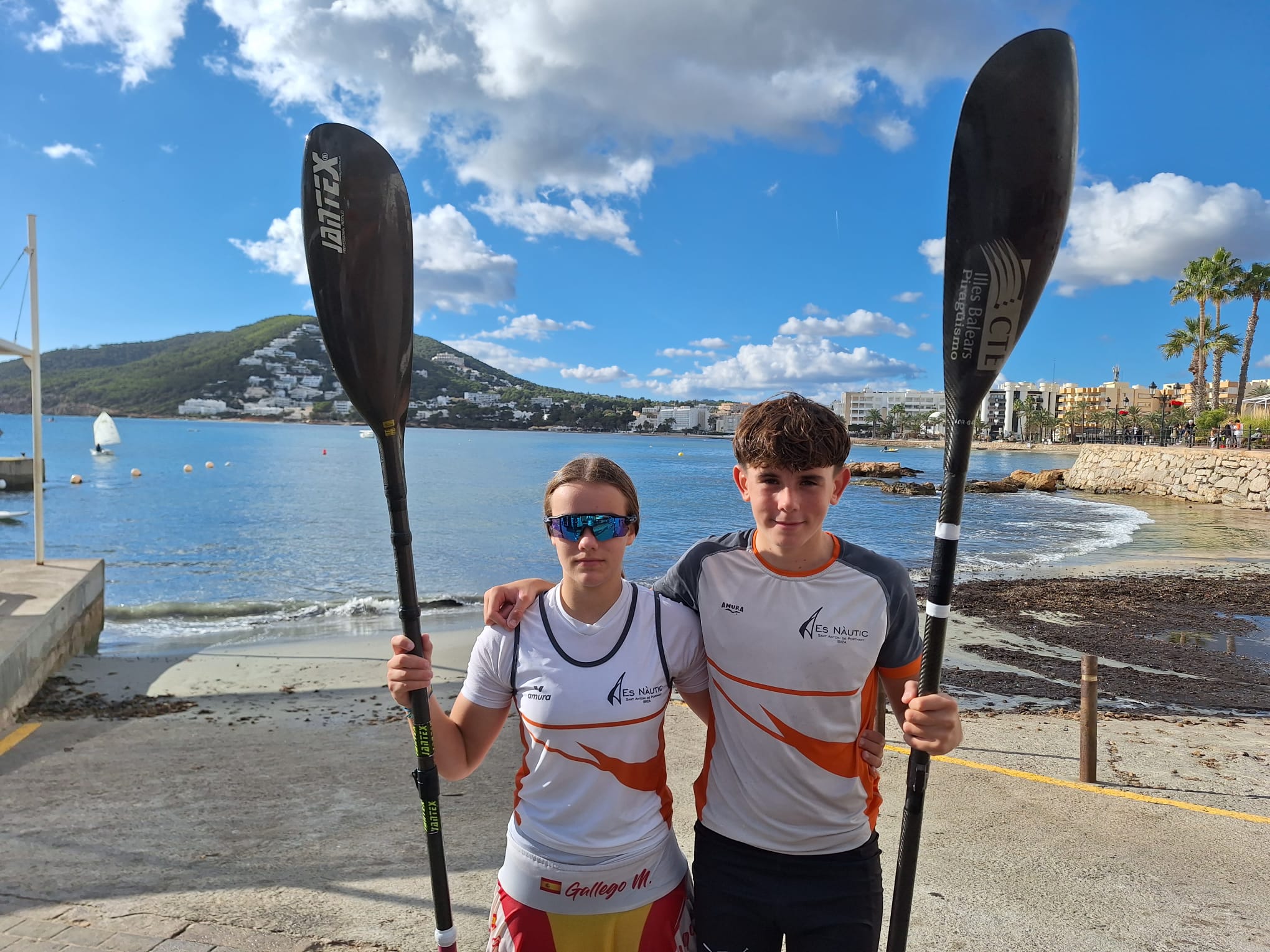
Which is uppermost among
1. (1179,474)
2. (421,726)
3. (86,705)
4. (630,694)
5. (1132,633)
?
(630,694)

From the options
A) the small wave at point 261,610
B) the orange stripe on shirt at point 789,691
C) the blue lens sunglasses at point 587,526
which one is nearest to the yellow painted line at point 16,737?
the blue lens sunglasses at point 587,526

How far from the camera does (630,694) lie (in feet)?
7.16

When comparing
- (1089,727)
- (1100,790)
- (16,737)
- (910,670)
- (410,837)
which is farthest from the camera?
(16,737)

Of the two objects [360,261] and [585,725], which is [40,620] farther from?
[585,725]

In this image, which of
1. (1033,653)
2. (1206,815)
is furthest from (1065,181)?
(1033,653)

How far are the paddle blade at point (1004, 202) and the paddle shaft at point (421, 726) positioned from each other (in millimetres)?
1846

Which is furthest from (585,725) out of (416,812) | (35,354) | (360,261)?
(35,354)

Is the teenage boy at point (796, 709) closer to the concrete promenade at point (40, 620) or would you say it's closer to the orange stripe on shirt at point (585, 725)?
the orange stripe on shirt at point (585, 725)

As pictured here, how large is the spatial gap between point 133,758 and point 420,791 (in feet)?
17.6

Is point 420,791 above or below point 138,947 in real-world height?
above

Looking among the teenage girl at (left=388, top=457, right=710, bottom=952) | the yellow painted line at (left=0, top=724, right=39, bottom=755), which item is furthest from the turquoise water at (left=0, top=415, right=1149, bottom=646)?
the teenage girl at (left=388, top=457, right=710, bottom=952)

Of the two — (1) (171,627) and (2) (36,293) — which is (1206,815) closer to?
(2) (36,293)

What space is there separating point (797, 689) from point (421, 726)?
3.83ft

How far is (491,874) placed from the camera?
4.19 meters
